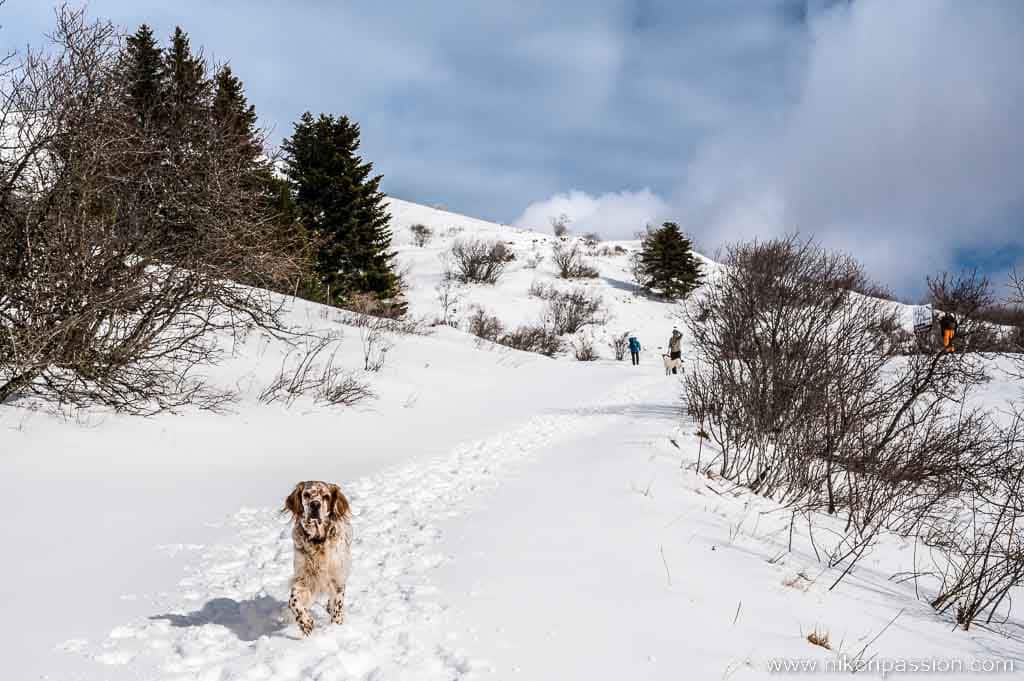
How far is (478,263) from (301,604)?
43828 mm

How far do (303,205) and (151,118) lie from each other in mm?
17370

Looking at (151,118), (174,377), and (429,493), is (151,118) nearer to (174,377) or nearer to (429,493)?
(174,377)

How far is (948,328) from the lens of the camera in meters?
11.2

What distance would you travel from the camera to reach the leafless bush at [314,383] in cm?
1024

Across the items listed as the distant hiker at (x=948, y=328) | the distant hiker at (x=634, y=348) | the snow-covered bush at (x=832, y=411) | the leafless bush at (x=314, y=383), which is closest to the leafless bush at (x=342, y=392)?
the leafless bush at (x=314, y=383)

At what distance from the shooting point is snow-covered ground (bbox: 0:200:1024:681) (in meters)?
2.84

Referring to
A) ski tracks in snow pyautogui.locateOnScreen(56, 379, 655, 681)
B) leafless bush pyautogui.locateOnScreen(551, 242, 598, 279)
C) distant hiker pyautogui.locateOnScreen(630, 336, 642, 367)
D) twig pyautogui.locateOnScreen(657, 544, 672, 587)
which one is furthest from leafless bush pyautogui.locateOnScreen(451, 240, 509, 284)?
twig pyautogui.locateOnScreen(657, 544, 672, 587)

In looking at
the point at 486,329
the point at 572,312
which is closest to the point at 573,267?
the point at 572,312

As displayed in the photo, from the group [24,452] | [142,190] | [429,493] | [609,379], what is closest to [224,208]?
[142,190]

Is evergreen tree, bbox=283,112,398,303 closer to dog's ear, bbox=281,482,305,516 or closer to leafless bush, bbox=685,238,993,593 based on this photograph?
leafless bush, bbox=685,238,993,593

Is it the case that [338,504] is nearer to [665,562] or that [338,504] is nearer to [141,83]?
[665,562]

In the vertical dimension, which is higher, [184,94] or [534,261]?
[534,261]

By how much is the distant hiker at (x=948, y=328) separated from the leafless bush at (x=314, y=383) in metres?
12.4

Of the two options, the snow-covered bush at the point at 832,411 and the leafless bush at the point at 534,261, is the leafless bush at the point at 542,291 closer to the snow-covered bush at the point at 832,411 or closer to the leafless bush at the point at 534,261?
the leafless bush at the point at 534,261
